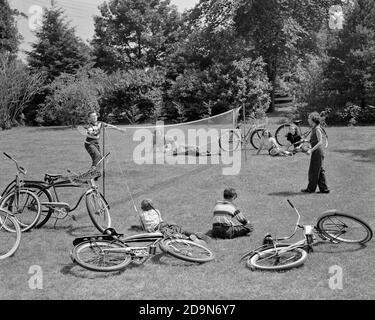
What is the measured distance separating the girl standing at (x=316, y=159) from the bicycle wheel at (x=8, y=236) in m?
7.51

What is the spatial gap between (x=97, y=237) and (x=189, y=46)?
31.0m

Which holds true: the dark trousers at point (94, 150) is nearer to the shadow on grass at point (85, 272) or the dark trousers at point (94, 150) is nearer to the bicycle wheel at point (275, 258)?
the shadow on grass at point (85, 272)

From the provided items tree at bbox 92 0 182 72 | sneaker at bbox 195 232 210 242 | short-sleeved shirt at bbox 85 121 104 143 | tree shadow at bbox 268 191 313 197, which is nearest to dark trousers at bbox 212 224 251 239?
sneaker at bbox 195 232 210 242

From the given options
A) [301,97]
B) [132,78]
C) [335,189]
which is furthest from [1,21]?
[335,189]

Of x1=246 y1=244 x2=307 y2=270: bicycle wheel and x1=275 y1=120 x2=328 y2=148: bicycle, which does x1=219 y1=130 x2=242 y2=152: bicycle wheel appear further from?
x1=246 y1=244 x2=307 y2=270: bicycle wheel

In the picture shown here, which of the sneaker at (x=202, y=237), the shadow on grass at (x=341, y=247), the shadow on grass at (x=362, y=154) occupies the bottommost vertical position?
the shadow on grass at (x=341, y=247)

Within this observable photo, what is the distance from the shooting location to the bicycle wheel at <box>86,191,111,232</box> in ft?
33.1

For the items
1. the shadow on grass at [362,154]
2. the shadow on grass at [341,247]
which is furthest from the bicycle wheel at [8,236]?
the shadow on grass at [362,154]

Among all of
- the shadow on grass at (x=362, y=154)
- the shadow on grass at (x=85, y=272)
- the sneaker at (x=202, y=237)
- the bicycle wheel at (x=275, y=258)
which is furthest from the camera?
the shadow on grass at (x=362, y=154)

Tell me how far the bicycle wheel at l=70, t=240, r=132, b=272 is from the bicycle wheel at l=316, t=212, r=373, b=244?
11.6ft

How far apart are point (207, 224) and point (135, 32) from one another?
51.0 m

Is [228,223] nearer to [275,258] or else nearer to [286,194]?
[275,258]

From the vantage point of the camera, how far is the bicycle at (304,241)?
324 inches

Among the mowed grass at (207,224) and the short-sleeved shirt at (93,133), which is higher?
the short-sleeved shirt at (93,133)
